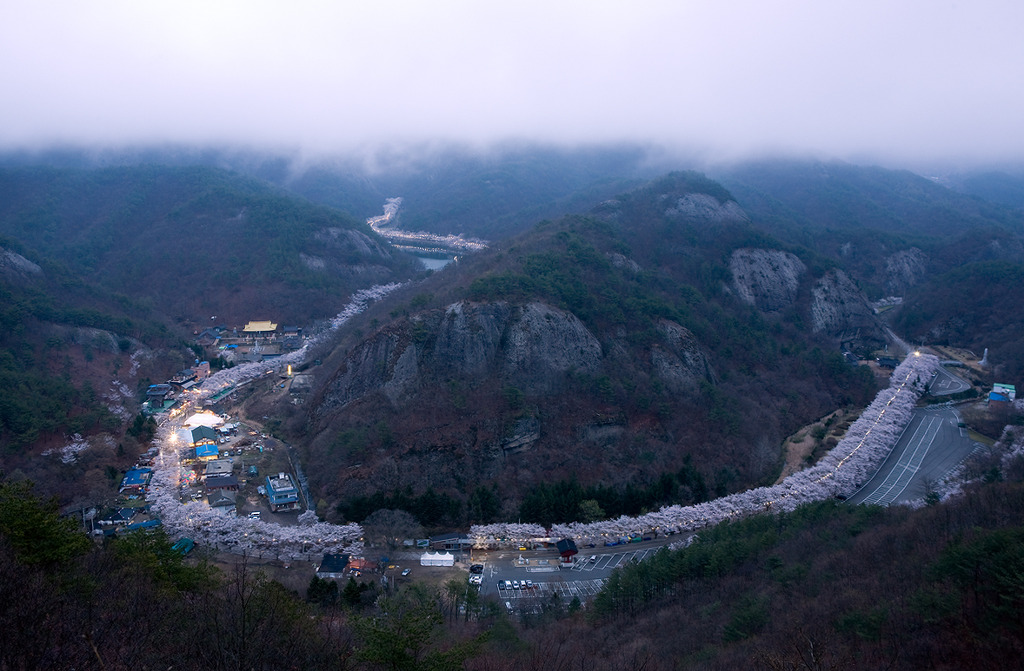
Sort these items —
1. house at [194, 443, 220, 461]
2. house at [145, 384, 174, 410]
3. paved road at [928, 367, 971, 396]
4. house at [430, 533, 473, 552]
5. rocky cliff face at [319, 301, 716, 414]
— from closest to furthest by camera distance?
house at [430, 533, 473, 552]
house at [194, 443, 220, 461]
rocky cliff face at [319, 301, 716, 414]
house at [145, 384, 174, 410]
paved road at [928, 367, 971, 396]

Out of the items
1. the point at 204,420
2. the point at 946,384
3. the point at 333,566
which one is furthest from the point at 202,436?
the point at 946,384

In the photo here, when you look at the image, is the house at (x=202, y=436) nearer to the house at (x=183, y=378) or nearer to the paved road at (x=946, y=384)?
the house at (x=183, y=378)

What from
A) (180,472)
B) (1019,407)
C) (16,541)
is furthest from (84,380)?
(1019,407)

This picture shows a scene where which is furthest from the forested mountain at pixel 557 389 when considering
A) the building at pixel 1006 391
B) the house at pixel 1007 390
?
the house at pixel 1007 390

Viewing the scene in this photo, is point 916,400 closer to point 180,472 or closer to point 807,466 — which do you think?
point 807,466

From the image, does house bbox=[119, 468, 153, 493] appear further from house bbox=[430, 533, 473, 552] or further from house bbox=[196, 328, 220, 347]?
house bbox=[196, 328, 220, 347]

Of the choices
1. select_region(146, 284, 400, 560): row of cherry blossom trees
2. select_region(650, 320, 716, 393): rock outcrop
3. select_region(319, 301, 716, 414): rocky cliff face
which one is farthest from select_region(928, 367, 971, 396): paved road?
select_region(146, 284, 400, 560): row of cherry blossom trees

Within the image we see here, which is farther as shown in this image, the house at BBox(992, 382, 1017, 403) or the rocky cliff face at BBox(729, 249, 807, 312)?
the rocky cliff face at BBox(729, 249, 807, 312)
